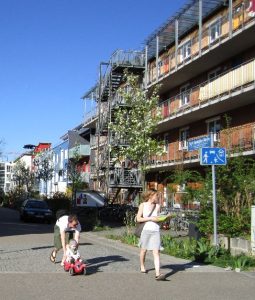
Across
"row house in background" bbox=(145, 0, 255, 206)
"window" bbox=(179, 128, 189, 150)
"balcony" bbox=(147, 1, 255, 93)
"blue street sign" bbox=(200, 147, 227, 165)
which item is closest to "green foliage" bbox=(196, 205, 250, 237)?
"blue street sign" bbox=(200, 147, 227, 165)

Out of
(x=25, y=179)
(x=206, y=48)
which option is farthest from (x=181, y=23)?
(x=25, y=179)

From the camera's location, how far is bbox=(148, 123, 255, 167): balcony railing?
2447 cm

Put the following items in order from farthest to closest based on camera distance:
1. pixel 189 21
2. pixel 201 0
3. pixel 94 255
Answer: pixel 189 21, pixel 201 0, pixel 94 255

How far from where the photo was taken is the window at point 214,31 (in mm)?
29202

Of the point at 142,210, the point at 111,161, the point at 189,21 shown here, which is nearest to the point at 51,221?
the point at 111,161

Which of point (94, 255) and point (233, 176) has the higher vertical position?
point (233, 176)

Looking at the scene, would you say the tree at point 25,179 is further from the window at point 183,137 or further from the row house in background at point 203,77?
the window at point 183,137

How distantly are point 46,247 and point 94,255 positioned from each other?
266 centimetres

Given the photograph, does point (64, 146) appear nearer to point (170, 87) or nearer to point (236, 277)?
point (170, 87)

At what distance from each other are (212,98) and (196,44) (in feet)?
17.1

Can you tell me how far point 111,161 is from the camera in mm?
40406

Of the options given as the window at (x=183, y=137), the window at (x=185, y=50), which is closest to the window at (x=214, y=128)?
the window at (x=183, y=137)

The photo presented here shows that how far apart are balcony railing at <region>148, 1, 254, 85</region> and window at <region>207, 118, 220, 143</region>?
3628 millimetres

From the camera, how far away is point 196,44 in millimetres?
31906
